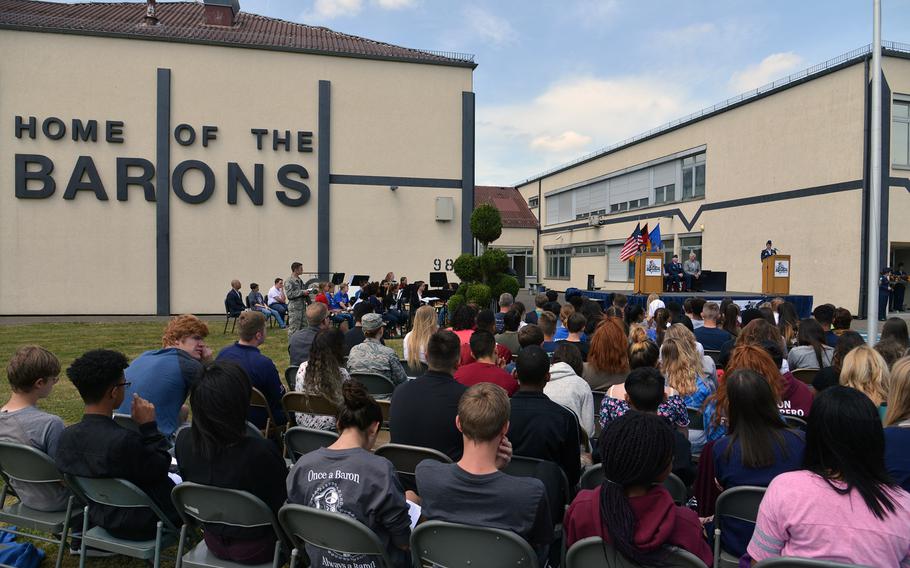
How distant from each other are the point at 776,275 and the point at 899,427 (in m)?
17.2

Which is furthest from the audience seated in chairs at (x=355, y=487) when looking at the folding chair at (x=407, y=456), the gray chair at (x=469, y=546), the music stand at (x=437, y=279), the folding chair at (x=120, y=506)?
the music stand at (x=437, y=279)

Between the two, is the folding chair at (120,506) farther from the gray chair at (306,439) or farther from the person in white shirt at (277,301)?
the person in white shirt at (277,301)

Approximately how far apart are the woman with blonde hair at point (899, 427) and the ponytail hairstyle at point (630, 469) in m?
1.23

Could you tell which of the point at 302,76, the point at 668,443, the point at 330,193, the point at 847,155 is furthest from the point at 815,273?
the point at 668,443

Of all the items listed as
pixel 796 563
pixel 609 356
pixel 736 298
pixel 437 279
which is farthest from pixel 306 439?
pixel 736 298

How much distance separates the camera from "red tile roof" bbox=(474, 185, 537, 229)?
42763mm

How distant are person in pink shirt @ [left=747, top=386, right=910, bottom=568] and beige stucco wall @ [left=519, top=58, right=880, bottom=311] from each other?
19.9 metres

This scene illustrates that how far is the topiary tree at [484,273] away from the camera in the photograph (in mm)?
11375

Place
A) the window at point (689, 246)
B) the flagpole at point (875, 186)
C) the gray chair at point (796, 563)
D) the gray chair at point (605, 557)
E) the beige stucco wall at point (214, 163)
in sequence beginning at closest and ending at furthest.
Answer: the gray chair at point (796, 563) → the gray chair at point (605, 557) → the flagpole at point (875, 186) → the beige stucco wall at point (214, 163) → the window at point (689, 246)

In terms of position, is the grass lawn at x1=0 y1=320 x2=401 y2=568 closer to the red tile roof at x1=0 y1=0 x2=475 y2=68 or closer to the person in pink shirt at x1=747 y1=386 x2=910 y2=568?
the person in pink shirt at x1=747 y1=386 x2=910 y2=568

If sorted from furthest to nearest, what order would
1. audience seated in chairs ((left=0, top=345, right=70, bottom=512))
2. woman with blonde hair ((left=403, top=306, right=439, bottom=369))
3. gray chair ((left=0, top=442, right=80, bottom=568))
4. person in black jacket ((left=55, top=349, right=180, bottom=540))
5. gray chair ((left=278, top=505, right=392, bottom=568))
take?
woman with blonde hair ((left=403, top=306, right=439, bottom=369)) < audience seated in chairs ((left=0, top=345, right=70, bottom=512)) < gray chair ((left=0, top=442, right=80, bottom=568)) < person in black jacket ((left=55, top=349, right=180, bottom=540)) < gray chair ((left=278, top=505, right=392, bottom=568))

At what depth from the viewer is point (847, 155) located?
18.6 meters

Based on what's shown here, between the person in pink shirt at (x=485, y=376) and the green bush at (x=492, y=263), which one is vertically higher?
the green bush at (x=492, y=263)

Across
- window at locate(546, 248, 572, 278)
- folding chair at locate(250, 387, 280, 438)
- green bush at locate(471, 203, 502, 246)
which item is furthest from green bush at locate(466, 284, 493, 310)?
window at locate(546, 248, 572, 278)
